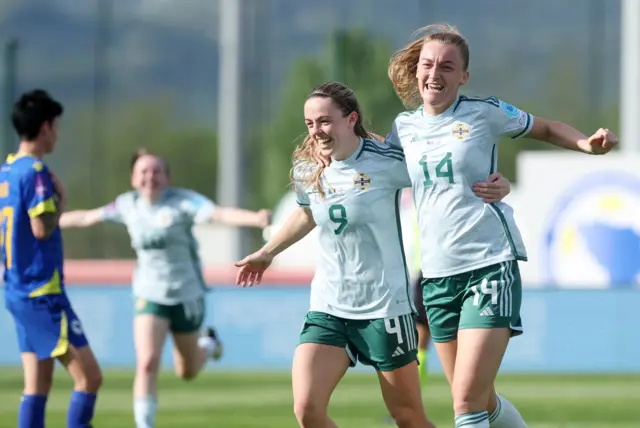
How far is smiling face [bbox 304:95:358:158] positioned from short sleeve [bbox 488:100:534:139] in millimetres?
680

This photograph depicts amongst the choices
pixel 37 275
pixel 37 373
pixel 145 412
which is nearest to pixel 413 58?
pixel 37 275

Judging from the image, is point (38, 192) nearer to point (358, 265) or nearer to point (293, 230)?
point (293, 230)

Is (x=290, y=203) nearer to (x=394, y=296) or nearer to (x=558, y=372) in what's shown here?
(x=558, y=372)

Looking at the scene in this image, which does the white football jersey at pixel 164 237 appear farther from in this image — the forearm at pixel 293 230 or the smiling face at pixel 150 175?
the forearm at pixel 293 230

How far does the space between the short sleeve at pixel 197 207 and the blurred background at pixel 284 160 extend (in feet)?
6.37

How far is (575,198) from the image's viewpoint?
854 inches

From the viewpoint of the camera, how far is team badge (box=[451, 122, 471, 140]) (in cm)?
633

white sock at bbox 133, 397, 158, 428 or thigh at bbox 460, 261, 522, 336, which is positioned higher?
thigh at bbox 460, 261, 522, 336

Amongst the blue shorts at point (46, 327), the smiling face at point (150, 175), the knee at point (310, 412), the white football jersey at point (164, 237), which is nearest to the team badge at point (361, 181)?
the knee at point (310, 412)

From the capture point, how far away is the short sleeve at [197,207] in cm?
961

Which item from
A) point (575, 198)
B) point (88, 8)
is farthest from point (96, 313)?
point (88, 8)

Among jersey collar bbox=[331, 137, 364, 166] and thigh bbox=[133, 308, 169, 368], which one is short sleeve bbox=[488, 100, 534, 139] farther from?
thigh bbox=[133, 308, 169, 368]

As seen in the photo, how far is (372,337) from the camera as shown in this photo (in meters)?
6.41

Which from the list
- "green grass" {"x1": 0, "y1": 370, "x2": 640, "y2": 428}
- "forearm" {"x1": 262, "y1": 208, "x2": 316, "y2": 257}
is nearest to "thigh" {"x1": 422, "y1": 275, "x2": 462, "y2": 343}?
"forearm" {"x1": 262, "y1": 208, "x2": 316, "y2": 257}
